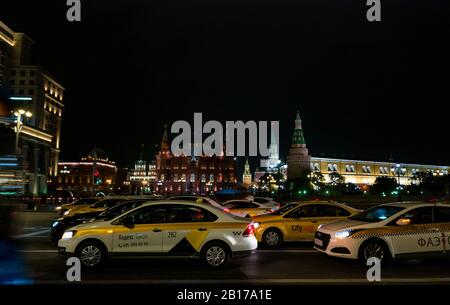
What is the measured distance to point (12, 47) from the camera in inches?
3147

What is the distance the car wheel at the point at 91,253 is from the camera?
968 centimetres

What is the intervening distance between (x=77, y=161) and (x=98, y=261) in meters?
142

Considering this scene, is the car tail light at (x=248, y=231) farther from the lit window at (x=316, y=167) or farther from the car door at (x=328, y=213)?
the lit window at (x=316, y=167)

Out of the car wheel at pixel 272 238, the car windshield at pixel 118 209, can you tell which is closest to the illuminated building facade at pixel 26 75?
the car windshield at pixel 118 209

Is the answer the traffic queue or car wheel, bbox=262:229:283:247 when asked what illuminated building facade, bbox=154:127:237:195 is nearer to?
car wheel, bbox=262:229:283:247

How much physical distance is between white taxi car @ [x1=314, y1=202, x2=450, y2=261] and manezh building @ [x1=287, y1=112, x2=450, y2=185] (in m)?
122

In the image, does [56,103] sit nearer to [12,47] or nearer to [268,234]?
[12,47]

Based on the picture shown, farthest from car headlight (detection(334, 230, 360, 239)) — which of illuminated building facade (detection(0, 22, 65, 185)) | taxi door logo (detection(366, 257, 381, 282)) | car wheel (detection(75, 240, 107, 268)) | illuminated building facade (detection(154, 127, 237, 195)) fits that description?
illuminated building facade (detection(154, 127, 237, 195))

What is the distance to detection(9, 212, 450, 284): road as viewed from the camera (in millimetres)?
8727

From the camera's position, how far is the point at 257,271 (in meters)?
9.68

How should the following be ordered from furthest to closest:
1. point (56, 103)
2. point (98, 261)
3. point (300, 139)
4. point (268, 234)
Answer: point (300, 139) → point (56, 103) → point (268, 234) → point (98, 261)

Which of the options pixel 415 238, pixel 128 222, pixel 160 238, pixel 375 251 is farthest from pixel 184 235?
pixel 415 238
